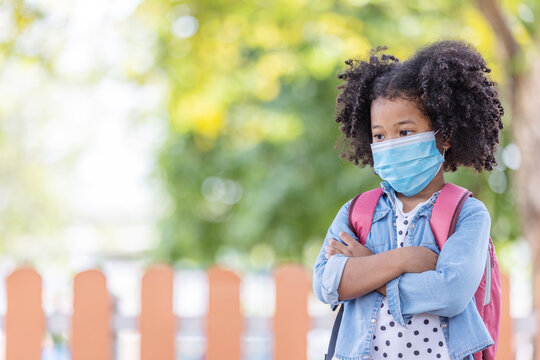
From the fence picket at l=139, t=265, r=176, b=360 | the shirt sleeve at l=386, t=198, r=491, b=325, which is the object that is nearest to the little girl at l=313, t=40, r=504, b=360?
the shirt sleeve at l=386, t=198, r=491, b=325

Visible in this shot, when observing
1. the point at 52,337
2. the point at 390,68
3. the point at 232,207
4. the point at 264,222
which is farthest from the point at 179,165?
the point at 390,68

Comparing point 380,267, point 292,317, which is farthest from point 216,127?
point 380,267

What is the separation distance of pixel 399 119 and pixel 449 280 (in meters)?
0.48

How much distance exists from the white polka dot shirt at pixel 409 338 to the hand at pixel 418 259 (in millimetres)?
139

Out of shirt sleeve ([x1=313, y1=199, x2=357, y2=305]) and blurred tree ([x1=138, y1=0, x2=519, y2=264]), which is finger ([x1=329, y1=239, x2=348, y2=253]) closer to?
shirt sleeve ([x1=313, y1=199, x2=357, y2=305])

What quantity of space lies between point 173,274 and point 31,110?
9.37 meters

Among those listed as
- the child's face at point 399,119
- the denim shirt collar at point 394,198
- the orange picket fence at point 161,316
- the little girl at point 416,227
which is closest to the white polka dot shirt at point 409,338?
the little girl at point 416,227

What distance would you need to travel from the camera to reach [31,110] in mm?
A: 12117

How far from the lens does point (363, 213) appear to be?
1.80 m

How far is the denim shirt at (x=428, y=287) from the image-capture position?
61.7 inches

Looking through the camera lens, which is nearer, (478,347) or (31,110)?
(478,347)

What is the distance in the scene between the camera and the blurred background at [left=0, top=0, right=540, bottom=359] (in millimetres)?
4836

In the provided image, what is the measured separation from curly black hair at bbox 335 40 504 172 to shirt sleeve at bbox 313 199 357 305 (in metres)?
0.32

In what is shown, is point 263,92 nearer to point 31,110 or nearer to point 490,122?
point 490,122
